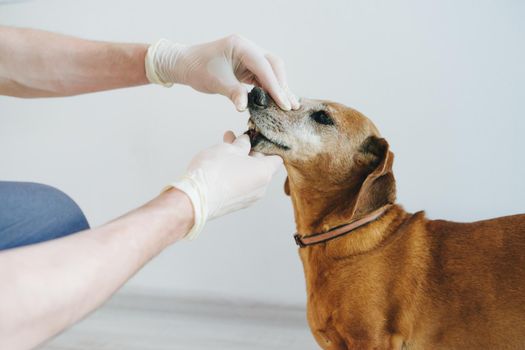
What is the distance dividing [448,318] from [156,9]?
5.17 feet

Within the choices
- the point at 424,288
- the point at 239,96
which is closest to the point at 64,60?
the point at 239,96

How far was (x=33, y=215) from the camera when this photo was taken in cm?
129

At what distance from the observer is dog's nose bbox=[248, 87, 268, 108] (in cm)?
132

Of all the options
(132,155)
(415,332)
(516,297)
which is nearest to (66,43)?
(132,155)

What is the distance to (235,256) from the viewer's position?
2.13 meters

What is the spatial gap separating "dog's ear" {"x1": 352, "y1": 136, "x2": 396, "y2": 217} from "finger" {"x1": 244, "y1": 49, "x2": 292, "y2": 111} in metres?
0.25

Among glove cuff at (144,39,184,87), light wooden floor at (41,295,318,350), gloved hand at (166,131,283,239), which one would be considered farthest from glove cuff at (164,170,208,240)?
light wooden floor at (41,295,318,350)

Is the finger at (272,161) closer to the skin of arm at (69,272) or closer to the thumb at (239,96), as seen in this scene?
the thumb at (239,96)

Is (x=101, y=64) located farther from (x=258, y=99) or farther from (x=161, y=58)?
(x=258, y=99)

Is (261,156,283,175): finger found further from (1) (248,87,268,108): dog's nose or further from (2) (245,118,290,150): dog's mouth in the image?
(1) (248,87,268,108): dog's nose

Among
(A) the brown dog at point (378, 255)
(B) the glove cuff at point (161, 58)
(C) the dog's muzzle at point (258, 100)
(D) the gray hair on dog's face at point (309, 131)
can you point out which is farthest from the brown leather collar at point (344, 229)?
(B) the glove cuff at point (161, 58)

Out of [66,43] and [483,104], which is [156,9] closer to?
[66,43]

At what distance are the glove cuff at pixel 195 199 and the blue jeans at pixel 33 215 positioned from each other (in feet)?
1.51

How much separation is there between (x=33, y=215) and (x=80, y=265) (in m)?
0.61
